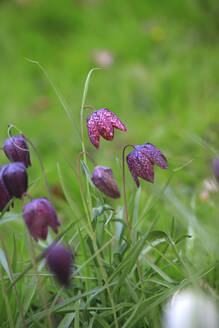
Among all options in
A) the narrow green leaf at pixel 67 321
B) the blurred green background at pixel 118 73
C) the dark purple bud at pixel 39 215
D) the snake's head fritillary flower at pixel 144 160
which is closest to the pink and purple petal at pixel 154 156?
the snake's head fritillary flower at pixel 144 160

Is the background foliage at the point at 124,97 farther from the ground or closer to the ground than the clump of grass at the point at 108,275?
closer to the ground

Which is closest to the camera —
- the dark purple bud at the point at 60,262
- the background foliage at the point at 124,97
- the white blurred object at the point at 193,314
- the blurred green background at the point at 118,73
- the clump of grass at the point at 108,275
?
the white blurred object at the point at 193,314

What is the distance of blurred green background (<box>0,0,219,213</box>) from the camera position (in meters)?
2.01

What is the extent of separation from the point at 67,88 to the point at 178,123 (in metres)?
Answer: 0.93

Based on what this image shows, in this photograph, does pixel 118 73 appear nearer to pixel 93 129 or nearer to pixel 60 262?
pixel 93 129

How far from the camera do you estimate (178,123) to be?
6.98 feet

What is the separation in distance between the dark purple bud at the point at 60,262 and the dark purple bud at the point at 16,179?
0.09 meters

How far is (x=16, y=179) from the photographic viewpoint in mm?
606

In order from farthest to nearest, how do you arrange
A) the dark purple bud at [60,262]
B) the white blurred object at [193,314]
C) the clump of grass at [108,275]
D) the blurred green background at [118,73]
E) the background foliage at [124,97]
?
the blurred green background at [118,73]
the background foliage at [124,97]
the clump of grass at [108,275]
the dark purple bud at [60,262]
the white blurred object at [193,314]

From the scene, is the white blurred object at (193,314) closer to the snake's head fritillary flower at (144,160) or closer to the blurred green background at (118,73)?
the snake's head fritillary flower at (144,160)

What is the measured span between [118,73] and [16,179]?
7.65 ft

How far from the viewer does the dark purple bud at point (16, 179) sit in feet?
1.99

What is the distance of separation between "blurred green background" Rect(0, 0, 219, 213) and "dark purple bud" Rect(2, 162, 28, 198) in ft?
3.09

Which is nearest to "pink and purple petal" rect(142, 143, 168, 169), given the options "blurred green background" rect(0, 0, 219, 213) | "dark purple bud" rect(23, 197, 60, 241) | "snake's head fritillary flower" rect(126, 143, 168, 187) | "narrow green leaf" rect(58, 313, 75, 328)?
"snake's head fritillary flower" rect(126, 143, 168, 187)
